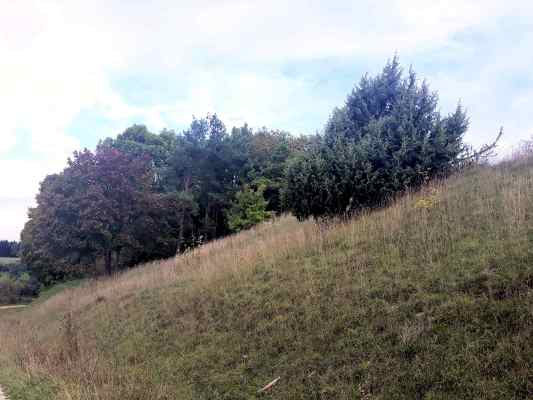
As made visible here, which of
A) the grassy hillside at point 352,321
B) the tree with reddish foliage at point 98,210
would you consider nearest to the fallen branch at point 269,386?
the grassy hillside at point 352,321

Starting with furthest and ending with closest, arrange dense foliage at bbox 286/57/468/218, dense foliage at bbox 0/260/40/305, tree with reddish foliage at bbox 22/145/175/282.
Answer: dense foliage at bbox 0/260/40/305 < tree with reddish foliage at bbox 22/145/175/282 < dense foliage at bbox 286/57/468/218

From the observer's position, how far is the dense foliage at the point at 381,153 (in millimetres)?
9766

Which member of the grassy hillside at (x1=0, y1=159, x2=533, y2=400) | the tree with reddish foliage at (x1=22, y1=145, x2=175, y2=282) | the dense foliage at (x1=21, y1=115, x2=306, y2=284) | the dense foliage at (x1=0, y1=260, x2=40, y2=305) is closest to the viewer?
the grassy hillside at (x1=0, y1=159, x2=533, y2=400)

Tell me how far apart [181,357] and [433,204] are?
553cm

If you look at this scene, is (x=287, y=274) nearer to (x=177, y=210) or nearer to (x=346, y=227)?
(x=346, y=227)

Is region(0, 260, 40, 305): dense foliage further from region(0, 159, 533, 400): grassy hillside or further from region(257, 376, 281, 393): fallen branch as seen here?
region(257, 376, 281, 393): fallen branch

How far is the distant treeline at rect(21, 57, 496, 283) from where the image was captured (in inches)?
390

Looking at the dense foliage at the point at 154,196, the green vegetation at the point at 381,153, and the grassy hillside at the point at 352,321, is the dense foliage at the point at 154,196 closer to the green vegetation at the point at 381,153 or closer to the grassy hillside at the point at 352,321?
the green vegetation at the point at 381,153

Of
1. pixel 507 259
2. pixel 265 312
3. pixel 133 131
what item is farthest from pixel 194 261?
pixel 133 131

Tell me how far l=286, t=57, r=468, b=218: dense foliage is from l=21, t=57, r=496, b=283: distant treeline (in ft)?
0.09

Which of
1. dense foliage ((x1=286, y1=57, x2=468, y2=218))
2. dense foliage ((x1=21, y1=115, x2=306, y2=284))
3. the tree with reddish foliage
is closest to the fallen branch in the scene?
dense foliage ((x1=286, y1=57, x2=468, y2=218))

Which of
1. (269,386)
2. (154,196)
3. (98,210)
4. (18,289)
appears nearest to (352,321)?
(269,386)

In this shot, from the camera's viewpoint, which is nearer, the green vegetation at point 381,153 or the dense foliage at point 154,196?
the green vegetation at point 381,153

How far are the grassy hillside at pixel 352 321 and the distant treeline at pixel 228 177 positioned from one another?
1.08 m
